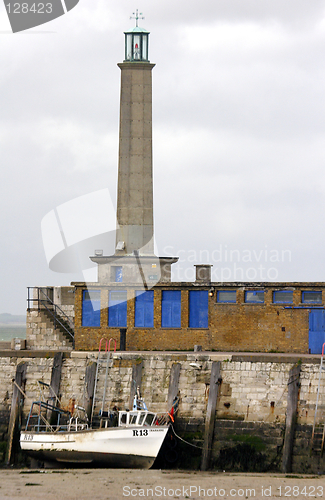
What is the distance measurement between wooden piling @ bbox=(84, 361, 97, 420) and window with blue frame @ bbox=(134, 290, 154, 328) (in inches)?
171

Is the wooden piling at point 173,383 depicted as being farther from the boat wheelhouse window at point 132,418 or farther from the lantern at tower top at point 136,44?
the lantern at tower top at point 136,44

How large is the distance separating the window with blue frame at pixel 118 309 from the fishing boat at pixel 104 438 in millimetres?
5898

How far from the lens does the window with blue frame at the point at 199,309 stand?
32.2 meters

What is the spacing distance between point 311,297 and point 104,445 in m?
11.3

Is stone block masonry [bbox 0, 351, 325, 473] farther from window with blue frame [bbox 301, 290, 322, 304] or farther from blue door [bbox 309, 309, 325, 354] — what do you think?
window with blue frame [bbox 301, 290, 322, 304]

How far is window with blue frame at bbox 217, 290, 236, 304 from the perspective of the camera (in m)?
32.0

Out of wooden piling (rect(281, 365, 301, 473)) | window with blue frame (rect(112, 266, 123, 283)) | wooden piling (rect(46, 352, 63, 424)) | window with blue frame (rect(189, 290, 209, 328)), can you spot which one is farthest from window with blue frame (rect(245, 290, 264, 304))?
window with blue frame (rect(112, 266, 123, 283))


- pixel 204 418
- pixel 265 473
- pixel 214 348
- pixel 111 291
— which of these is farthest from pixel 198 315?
pixel 265 473

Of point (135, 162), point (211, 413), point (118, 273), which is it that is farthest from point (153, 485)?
point (135, 162)

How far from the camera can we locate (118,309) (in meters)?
32.8

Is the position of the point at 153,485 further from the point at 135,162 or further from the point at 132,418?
the point at 135,162

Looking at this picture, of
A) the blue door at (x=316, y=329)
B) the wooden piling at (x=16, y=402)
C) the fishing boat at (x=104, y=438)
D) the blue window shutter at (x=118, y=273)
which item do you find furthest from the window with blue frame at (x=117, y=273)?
the fishing boat at (x=104, y=438)

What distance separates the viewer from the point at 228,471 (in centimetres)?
2569

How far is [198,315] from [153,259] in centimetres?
783
